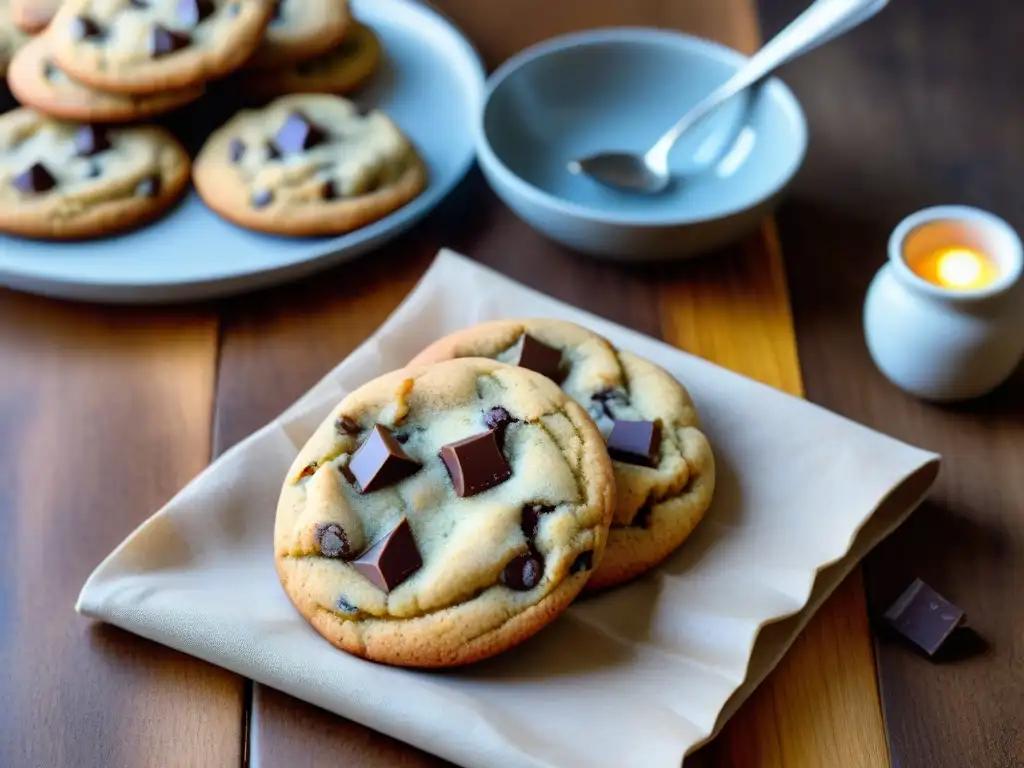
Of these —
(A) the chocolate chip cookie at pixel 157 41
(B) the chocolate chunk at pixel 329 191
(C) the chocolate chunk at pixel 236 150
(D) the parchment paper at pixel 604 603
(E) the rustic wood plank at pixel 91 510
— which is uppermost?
(A) the chocolate chip cookie at pixel 157 41

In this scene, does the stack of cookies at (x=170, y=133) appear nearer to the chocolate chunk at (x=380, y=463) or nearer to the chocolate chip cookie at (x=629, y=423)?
the chocolate chip cookie at (x=629, y=423)

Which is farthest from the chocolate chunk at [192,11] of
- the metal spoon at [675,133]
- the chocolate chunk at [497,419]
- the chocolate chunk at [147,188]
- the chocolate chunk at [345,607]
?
the chocolate chunk at [345,607]

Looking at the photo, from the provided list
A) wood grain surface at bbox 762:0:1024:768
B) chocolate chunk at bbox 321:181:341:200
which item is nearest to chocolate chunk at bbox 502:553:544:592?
wood grain surface at bbox 762:0:1024:768

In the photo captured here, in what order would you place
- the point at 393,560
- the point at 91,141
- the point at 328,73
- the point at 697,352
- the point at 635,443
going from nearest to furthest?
the point at 393,560 < the point at 635,443 < the point at 697,352 < the point at 91,141 < the point at 328,73

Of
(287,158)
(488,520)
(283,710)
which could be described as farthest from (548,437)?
(287,158)

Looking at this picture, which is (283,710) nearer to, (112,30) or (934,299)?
(934,299)

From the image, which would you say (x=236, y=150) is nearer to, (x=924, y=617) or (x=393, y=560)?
(x=393, y=560)

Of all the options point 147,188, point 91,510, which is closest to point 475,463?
point 91,510
